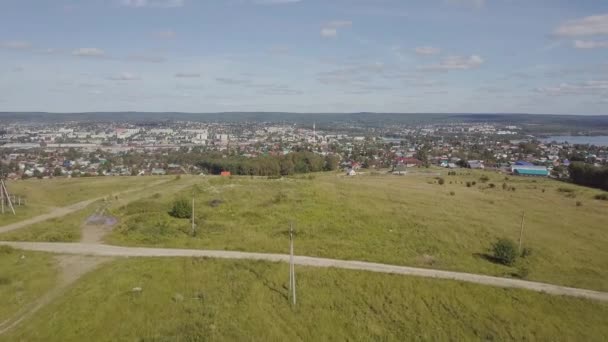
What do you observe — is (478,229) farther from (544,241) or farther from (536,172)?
(536,172)

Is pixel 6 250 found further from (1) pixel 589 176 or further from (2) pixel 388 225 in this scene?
(1) pixel 589 176

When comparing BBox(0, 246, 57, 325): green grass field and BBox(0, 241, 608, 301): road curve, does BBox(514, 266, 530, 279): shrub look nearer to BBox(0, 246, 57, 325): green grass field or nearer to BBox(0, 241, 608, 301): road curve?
BBox(0, 241, 608, 301): road curve

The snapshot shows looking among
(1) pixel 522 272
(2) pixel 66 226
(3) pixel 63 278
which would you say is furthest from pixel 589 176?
(3) pixel 63 278

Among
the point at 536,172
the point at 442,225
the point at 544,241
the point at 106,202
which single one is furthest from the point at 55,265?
the point at 536,172

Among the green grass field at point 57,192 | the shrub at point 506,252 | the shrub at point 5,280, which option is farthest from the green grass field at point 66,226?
the shrub at point 506,252

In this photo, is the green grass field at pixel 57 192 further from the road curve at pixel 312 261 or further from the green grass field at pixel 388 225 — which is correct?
the road curve at pixel 312 261

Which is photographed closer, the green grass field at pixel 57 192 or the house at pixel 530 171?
the green grass field at pixel 57 192

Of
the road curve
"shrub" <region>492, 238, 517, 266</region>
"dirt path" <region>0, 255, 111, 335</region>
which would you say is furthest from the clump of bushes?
"shrub" <region>492, 238, 517, 266</region>
